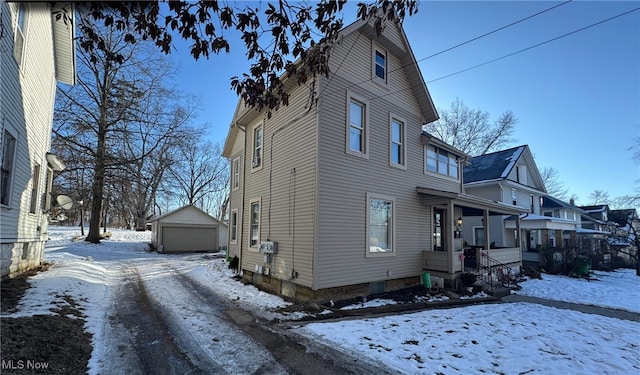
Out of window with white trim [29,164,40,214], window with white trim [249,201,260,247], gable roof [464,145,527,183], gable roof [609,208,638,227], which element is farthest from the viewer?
gable roof [609,208,638,227]


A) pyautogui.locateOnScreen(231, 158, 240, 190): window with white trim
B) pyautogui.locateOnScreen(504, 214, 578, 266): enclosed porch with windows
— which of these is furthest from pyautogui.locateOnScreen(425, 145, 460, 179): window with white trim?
pyautogui.locateOnScreen(231, 158, 240, 190): window with white trim

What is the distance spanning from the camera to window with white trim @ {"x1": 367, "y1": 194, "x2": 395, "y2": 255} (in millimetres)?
10200

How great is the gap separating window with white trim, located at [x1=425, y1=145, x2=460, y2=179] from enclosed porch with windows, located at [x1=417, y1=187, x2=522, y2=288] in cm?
167

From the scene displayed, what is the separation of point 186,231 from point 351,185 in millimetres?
20126

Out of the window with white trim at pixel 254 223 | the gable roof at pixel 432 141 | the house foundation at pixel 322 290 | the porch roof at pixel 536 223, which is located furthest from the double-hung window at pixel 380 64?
the porch roof at pixel 536 223

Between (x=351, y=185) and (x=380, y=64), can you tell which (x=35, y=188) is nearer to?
(x=351, y=185)

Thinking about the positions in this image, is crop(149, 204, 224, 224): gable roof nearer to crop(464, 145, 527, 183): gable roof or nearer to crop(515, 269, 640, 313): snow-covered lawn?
crop(464, 145, 527, 183): gable roof

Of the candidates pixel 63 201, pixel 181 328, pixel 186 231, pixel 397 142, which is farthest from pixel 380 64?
pixel 186 231

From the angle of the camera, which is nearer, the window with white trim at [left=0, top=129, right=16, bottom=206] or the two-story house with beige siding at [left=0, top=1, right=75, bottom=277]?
the two-story house with beige siding at [left=0, top=1, right=75, bottom=277]

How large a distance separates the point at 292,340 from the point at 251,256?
6568 millimetres

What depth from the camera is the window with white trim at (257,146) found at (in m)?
12.4

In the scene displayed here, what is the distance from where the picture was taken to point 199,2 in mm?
3520

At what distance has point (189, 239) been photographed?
25891 mm

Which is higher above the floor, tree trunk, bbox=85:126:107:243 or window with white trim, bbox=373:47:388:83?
window with white trim, bbox=373:47:388:83
